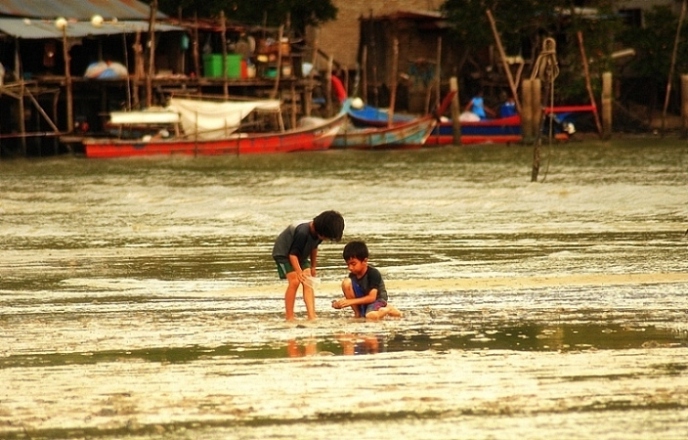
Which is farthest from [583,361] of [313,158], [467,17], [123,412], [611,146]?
[467,17]

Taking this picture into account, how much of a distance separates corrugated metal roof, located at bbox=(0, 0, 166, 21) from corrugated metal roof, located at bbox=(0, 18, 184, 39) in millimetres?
480

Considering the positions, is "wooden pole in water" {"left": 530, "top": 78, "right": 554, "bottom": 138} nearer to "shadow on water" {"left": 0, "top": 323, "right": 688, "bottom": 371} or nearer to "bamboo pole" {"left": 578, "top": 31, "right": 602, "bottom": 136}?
"bamboo pole" {"left": 578, "top": 31, "right": 602, "bottom": 136}

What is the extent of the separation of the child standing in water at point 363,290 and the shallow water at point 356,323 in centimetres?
11

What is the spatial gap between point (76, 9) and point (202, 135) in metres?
4.29

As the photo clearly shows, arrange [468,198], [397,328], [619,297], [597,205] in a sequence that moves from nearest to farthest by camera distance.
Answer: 1. [397,328]
2. [619,297]
3. [597,205]
4. [468,198]

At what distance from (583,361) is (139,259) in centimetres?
661

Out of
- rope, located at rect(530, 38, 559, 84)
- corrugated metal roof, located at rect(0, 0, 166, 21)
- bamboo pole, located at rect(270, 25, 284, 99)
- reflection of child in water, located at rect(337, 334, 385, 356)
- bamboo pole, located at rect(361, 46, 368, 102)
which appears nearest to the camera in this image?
reflection of child in water, located at rect(337, 334, 385, 356)

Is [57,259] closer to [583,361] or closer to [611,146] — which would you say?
[583,361]

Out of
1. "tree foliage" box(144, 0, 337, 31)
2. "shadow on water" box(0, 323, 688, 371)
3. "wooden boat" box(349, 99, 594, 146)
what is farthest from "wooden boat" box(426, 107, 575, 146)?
"shadow on water" box(0, 323, 688, 371)

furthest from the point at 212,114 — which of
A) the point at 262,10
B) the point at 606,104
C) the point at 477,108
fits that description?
the point at 606,104

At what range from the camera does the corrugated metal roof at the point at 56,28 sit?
34.7 metres

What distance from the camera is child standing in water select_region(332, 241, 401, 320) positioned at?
414 inches

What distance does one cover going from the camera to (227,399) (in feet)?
26.4

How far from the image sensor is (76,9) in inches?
1492
